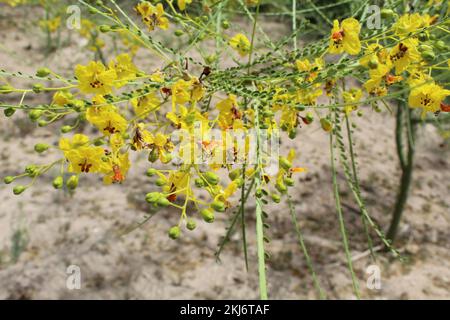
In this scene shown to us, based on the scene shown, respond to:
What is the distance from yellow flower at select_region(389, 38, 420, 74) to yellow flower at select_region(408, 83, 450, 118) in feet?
0.19

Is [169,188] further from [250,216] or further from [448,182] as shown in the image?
[448,182]

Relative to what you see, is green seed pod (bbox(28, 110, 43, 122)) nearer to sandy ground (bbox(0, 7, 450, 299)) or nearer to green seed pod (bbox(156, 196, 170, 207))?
green seed pod (bbox(156, 196, 170, 207))

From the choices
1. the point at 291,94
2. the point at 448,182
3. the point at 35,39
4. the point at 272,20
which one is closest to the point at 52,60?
the point at 35,39

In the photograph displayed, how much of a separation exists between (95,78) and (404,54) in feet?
1.70

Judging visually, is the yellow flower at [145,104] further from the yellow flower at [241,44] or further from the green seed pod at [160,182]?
the yellow flower at [241,44]

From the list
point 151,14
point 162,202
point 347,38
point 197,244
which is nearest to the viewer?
point 162,202

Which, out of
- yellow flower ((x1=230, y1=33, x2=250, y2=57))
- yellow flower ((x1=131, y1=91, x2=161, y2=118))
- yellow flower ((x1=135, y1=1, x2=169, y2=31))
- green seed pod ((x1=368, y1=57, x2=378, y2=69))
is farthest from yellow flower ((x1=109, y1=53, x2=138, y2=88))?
green seed pod ((x1=368, y1=57, x2=378, y2=69))

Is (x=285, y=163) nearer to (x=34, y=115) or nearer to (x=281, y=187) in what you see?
(x=281, y=187)

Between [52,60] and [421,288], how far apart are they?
370 cm

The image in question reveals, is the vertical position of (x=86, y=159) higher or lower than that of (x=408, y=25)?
lower

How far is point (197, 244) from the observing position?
273 cm

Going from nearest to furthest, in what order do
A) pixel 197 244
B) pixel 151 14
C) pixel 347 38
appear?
1. pixel 347 38
2. pixel 151 14
3. pixel 197 244

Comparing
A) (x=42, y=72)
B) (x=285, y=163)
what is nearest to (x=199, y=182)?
(x=285, y=163)

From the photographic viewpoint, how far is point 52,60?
435 centimetres
